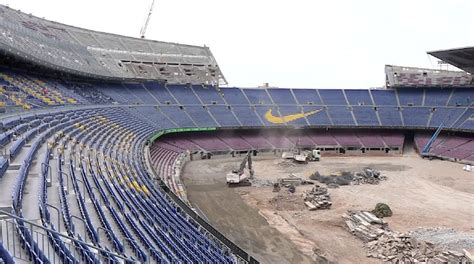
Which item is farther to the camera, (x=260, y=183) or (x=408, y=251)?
(x=260, y=183)

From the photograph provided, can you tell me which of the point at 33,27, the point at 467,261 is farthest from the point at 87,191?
the point at 33,27

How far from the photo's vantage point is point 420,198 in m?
32.8

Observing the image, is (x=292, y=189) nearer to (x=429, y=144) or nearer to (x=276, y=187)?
(x=276, y=187)

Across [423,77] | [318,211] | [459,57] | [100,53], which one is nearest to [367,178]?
[318,211]

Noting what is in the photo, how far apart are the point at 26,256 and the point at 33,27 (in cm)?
4556

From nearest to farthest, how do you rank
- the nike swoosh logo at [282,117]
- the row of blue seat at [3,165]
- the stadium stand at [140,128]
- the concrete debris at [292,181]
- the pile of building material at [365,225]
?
the stadium stand at [140,128], the row of blue seat at [3,165], the pile of building material at [365,225], the concrete debris at [292,181], the nike swoosh logo at [282,117]

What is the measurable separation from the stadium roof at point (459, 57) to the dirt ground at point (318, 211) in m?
13.5

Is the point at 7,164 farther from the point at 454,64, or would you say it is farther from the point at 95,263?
the point at 454,64

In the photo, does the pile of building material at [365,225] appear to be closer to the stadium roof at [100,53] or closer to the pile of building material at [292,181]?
the pile of building material at [292,181]

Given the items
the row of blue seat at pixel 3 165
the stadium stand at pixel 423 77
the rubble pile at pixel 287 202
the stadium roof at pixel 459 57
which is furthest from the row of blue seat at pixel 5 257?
the stadium stand at pixel 423 77

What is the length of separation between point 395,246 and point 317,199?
9558 mm

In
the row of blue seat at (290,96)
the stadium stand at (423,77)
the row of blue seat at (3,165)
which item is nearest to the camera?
the row of blue seat at (3,165)

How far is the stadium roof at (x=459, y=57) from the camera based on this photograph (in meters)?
49.8

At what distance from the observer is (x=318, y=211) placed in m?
29.2
